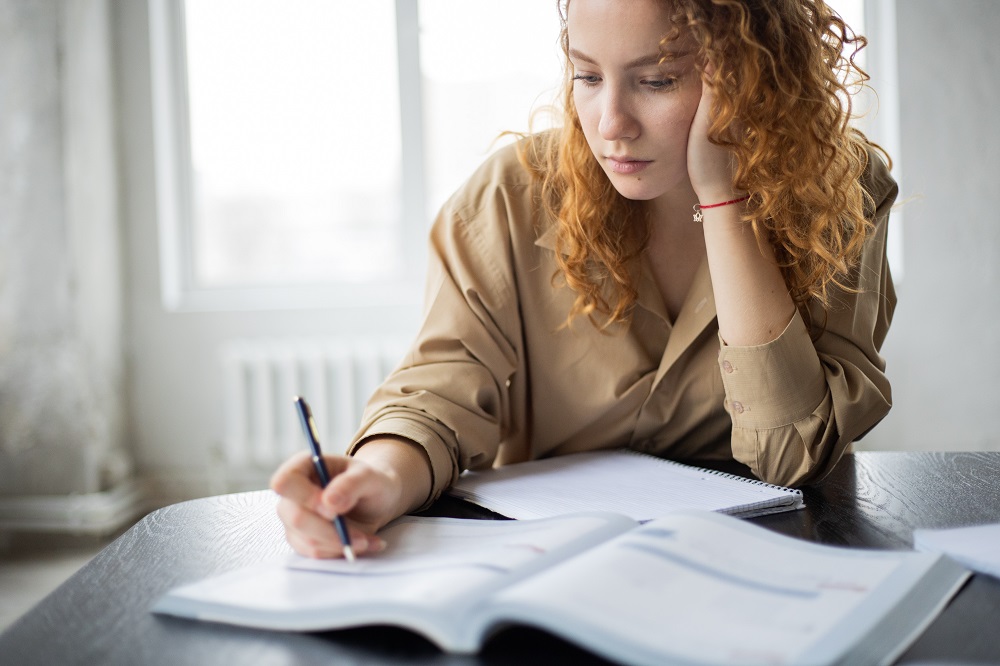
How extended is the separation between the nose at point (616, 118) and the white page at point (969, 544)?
20.4 inches

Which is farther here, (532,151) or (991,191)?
(991,191)

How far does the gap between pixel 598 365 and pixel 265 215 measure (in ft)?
8.53

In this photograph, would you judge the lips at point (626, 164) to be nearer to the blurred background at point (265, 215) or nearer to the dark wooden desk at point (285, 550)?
the dark wooden desk at point (285, 550)

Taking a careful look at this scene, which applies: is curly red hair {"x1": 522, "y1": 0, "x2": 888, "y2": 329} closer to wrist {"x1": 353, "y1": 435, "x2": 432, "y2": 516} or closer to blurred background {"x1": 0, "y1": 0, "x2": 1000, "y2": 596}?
wrist {"x1": 353, "y1": 435, "x2": 432, "y2": 516}

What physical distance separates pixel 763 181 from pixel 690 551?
1.84ft

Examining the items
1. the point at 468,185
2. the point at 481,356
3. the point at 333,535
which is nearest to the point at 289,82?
the point at 468,185

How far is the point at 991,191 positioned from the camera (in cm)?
323

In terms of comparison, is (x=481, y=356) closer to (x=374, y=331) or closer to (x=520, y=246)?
(x=520, y=246)

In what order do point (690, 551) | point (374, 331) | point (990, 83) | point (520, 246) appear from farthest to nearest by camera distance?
point (374, 331) < point (990, 83) < point (520, 246) < point (690, 551)

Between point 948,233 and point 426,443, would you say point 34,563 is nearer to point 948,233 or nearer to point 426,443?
point 426,443

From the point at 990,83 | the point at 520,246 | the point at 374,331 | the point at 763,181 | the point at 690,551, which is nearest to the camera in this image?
the point at 690,551

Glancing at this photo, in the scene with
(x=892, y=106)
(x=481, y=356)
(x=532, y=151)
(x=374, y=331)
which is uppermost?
(x=892, y=106)

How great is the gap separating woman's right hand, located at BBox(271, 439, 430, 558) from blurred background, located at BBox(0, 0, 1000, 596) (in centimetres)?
242

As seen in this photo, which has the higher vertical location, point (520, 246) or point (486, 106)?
point (486, 106)
